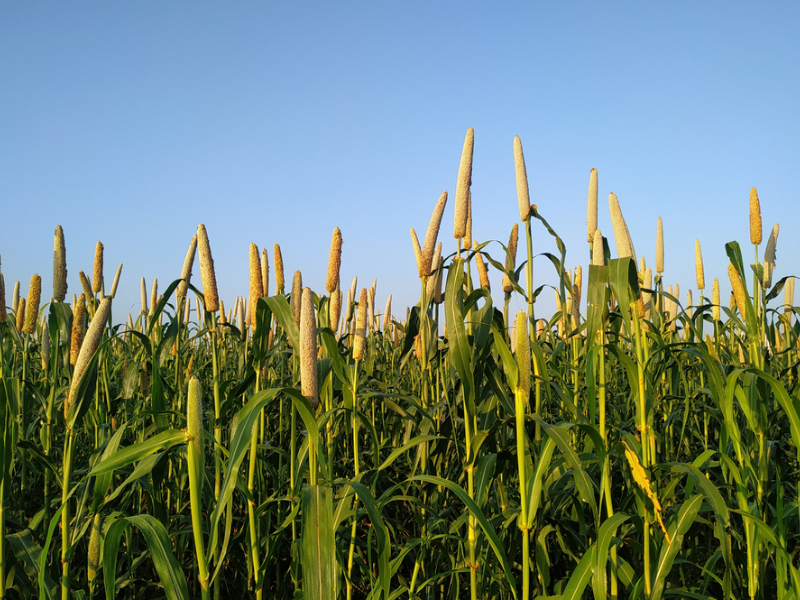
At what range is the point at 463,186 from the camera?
254cm

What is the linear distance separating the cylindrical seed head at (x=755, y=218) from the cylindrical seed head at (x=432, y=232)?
1.91 metres

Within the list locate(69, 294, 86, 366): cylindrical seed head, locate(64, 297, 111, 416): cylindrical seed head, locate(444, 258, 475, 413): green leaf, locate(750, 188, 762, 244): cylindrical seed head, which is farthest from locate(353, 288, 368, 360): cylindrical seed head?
locate(750, 188, 762, 244): cylindrical seed head

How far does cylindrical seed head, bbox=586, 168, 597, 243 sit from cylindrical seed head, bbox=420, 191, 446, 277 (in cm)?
100

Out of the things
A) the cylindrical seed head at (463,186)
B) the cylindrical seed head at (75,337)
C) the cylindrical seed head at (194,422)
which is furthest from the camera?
the cylindrical seed head at (463,186)

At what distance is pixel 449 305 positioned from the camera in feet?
6.51

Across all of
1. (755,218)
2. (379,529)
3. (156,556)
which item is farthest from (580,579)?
(755,218)

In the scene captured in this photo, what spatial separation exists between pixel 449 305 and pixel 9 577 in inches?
73.5

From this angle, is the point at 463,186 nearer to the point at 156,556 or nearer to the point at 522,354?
the point at 522,354

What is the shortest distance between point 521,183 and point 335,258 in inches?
38.0

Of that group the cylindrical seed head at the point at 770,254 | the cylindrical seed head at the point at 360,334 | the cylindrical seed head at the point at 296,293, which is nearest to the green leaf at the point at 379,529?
the cylindrical seed head at the point at 360,334

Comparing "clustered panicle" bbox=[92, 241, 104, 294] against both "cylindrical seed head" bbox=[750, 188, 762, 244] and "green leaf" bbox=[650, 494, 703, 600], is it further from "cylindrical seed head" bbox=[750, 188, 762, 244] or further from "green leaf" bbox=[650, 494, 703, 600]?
"cylindrical seed head" bbox=[750, 188, 762, 244]

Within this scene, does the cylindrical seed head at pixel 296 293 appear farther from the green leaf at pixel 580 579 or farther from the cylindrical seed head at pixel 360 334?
the green leaf at pixel 580 579

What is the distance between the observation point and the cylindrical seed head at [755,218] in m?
3.03

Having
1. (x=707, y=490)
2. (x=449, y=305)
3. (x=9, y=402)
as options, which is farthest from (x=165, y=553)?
(x=707, y=490)
